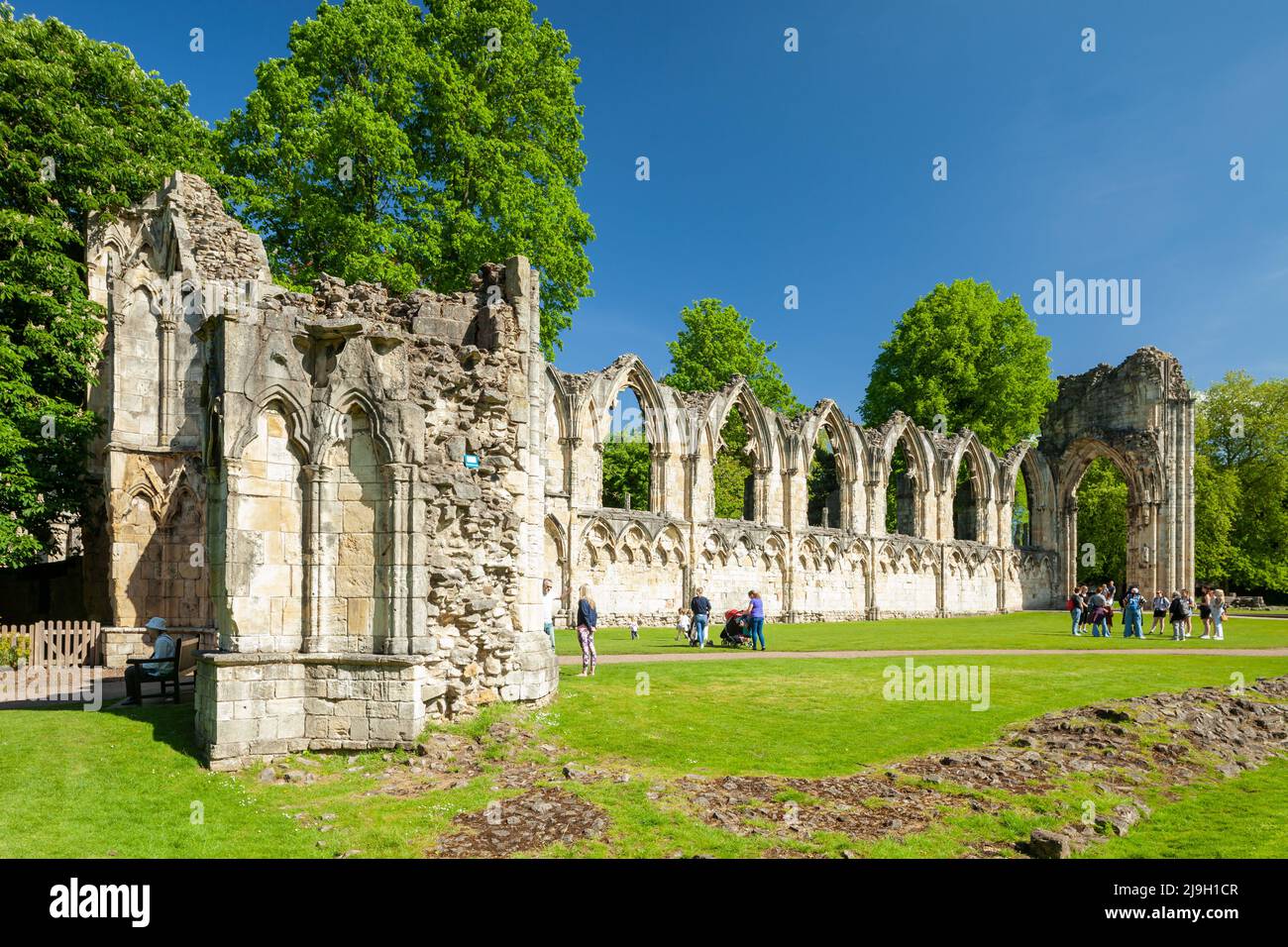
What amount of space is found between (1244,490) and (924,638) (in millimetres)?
32435

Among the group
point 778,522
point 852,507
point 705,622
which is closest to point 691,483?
point 778,522

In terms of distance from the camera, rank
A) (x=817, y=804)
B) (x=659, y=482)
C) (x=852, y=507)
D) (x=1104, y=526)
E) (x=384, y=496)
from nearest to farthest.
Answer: (x=817, y=804) < (x=384, y=496) < (x=659, y=482) < (x=852, y=507) < (x=1104, y=526)

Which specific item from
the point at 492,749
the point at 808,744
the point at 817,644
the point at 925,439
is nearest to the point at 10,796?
the point at 492,749

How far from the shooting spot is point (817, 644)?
19.8 meters

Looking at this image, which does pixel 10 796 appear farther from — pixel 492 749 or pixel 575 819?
pixel 575 819

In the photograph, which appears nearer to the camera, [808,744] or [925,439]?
[808,744]

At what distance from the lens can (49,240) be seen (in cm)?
1588

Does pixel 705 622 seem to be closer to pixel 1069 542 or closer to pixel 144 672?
pixel 144 672

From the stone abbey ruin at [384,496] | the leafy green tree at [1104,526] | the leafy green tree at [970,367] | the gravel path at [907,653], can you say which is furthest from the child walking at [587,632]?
the leafy green tree at [1104,526]

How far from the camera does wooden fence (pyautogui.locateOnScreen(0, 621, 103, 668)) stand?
13641 millimetres

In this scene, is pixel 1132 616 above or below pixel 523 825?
below

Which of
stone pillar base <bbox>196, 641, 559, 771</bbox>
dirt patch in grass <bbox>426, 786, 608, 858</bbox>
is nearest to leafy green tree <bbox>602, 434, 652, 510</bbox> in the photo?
stone pillar base <bbox>196, 641, 559, 771</bbox>

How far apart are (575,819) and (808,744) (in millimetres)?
3382

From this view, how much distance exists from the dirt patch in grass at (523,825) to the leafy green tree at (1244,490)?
4539 centimetres
